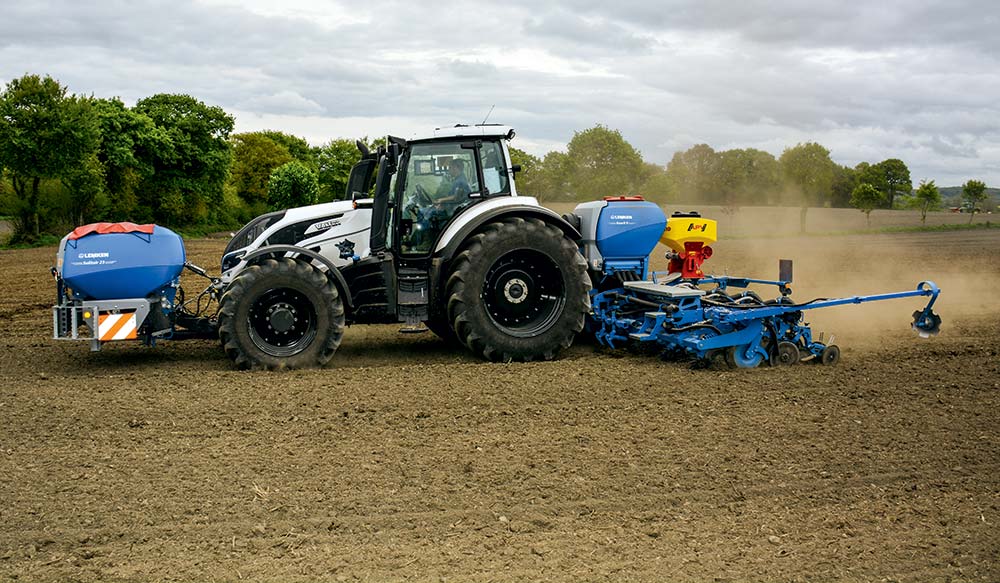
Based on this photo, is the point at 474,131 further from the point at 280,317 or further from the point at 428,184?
the point at 280,317

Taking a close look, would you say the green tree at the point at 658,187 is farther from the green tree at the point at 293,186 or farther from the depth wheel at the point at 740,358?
the depth wheel at the point at 740,358

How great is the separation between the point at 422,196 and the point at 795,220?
37050 mm

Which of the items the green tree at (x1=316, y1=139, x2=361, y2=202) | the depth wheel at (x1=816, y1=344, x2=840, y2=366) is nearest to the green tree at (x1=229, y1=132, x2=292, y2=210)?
the green tree at (x1=316, y1=139, x2=361, y2=202)

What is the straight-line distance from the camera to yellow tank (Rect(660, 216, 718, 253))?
1042cm

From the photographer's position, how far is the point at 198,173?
48.7m

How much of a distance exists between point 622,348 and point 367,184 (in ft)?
11.7

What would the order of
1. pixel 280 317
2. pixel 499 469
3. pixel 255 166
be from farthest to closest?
pixel 255 166, pixel 280 317, pixel 499 469

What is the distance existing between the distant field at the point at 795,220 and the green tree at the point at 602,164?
2741 millimetres

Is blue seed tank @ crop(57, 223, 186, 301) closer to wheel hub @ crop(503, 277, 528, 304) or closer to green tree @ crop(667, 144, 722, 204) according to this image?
wheel hub @ crop(503, 277, 528, 304)

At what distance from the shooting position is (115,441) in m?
6.38

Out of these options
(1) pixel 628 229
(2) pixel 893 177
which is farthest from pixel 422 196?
(2) pixel 893 177

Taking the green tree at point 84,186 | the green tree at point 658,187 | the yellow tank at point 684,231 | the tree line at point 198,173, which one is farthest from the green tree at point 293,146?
the yellow tank at point 684,231

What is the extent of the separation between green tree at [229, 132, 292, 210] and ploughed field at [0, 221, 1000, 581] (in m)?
55.8

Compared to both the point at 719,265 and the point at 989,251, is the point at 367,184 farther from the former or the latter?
the point at 989,251
